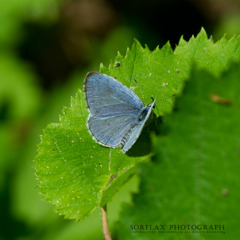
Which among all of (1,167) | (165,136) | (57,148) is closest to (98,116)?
(57,148)

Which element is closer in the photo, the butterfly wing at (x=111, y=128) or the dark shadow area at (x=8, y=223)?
the butterfly wing at (x=111, y=128)

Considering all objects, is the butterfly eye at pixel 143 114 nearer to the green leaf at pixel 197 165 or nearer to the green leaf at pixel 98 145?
the green leaf at pixel 98 145

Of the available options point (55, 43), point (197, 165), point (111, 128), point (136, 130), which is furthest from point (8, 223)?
point (197, 165)

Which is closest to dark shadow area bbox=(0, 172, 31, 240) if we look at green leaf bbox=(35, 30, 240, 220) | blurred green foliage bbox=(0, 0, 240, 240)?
blurred green foliage bbox=(0, 0, 240, 240)

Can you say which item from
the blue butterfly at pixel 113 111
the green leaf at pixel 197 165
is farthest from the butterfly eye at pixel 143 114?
the green leaf at pixel 197 165

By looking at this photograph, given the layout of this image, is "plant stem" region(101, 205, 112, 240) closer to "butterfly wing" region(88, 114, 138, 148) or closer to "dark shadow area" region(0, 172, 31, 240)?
"butterfly wing" region(88, 114, 138, 148)

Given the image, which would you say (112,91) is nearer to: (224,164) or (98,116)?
(98,116)
